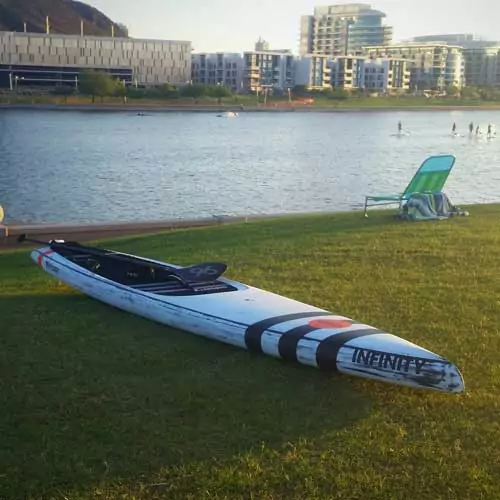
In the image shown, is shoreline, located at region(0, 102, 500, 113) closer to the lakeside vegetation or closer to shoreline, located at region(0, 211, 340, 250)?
the lakeside vegetation

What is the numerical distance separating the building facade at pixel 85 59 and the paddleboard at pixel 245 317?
115 metres

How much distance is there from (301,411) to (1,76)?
120985 millimetres

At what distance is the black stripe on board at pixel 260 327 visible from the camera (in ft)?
19.9

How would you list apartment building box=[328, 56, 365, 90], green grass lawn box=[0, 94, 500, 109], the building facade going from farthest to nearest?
1. apartment building box=[328, 56, 365, 90]
2. the building facade
3. green grass lawn box=[0, 94, 500, 109]

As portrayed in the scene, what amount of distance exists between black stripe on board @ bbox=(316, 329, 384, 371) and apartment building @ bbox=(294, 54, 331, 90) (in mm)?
137200

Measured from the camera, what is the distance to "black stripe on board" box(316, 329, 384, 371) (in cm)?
560

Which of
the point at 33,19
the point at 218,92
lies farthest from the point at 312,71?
the point at 33,19

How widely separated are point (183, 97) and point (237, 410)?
108033 mm

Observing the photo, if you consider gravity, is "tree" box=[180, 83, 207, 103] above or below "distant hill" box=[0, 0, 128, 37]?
below

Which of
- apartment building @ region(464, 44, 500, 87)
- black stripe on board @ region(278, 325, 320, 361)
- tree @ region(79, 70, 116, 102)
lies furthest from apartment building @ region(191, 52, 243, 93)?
black stripe on board @ region(278, 325, 320, 361)

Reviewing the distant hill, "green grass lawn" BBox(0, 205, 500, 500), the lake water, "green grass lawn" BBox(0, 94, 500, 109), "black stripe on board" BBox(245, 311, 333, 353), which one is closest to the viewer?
"green grass lawn" BBox(0, 205, 500, 500)

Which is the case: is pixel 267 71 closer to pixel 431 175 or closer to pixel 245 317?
pixel 431 175

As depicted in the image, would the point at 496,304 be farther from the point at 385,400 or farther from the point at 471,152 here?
the point at 471,152

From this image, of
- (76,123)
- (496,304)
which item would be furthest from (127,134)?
(496,304)
